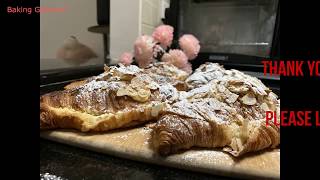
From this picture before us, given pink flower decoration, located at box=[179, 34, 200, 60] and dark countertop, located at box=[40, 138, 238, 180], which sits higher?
pink flower decoration, located at box=[179, 34, 200, 60]

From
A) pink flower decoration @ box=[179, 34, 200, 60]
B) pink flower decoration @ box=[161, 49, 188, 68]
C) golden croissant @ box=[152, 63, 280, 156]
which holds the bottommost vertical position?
golden croissant @ box=[152, 63, 280, 156]

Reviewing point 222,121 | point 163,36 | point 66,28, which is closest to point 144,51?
point 163,36

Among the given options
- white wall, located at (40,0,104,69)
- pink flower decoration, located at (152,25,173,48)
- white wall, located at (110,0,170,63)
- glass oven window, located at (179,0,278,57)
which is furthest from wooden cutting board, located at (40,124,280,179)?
glass oven window, located at (179,0,278,57)

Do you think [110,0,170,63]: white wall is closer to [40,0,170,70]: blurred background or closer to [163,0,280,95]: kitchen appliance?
[40,0,170,70]: blurred background

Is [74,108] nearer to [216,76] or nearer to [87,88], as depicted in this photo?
[87,88]

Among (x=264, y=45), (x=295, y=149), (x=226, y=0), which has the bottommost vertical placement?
(x=295, y=149)

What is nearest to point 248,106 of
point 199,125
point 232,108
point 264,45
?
point 232,108

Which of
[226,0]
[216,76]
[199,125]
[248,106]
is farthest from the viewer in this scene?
[226,0]
